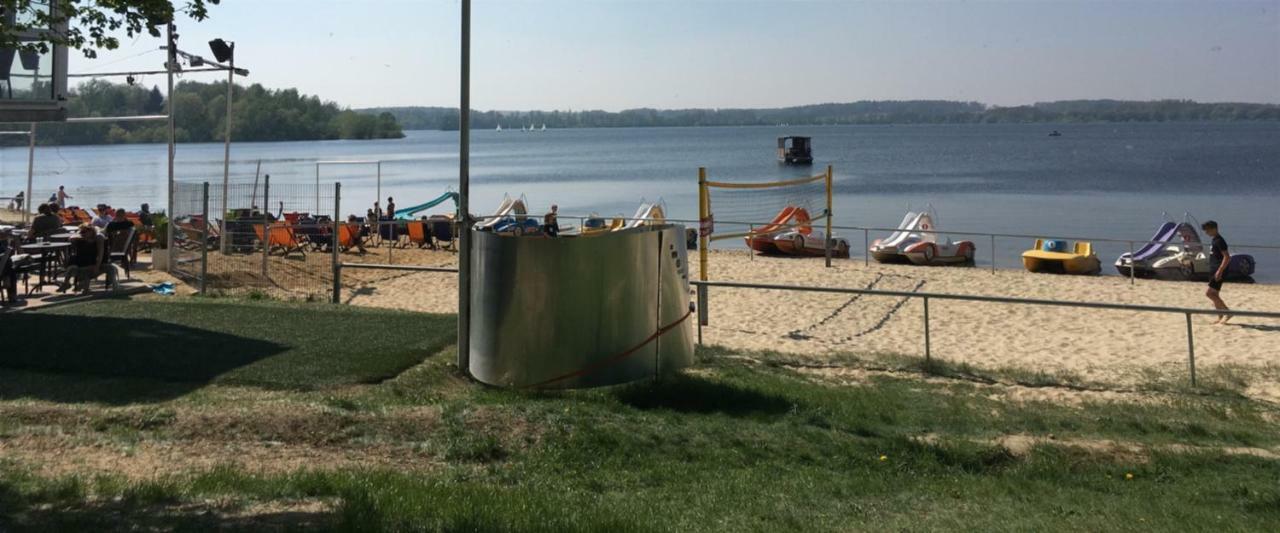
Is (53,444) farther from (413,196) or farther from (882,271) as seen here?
(413,196)

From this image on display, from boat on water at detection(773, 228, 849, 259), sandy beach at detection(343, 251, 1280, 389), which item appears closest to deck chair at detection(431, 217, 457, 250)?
sandy beach at detection(343, 251, 1280, 389)

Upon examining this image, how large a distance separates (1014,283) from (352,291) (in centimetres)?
1258

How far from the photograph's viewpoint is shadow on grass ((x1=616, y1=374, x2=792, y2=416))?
29.7 ft

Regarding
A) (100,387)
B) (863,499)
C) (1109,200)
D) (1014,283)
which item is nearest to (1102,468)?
(863,499)

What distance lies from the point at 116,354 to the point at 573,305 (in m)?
4.45

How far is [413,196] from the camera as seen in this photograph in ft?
223

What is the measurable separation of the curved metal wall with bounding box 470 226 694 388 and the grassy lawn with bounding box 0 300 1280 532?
0.86 feet

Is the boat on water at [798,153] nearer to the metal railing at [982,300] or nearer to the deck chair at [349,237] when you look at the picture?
the deck chair at [349,237]

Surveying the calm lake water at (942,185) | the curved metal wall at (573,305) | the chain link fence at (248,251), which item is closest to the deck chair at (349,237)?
the chain link fence at (248,251)

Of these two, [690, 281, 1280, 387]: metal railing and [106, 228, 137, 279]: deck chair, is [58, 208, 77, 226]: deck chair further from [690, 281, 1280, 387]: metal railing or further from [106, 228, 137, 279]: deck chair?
[690, 281, 1280, 387]: metal railing

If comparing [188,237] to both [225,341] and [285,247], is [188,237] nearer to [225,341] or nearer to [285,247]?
[285,247]

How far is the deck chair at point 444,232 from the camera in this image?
2778cm

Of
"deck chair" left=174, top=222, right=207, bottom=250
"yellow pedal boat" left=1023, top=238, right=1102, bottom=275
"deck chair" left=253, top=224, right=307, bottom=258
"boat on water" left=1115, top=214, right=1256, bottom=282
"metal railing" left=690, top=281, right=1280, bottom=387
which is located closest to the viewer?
"metal railing" left=690, top=281, right=1280, bottom=387

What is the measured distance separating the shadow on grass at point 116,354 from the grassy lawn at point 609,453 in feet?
0.23
